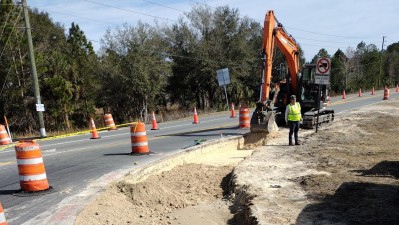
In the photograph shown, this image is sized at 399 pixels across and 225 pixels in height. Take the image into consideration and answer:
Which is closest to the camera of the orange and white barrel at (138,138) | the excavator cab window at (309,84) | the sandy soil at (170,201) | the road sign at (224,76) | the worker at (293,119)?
the sandy soil at (170,201)

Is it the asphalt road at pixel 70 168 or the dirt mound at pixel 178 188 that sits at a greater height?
the asphalt road at pixel 70 168

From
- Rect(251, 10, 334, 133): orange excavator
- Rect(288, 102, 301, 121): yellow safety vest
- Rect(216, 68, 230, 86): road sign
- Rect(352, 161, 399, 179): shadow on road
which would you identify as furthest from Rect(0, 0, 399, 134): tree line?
Rect(352, 161, 399, 179): shadow on road

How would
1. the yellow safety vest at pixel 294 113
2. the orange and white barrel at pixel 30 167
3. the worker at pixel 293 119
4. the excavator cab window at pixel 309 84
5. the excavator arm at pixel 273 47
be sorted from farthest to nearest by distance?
the excavator cab window at pixel 309 84 → the excavator arm at pixel 273 47 → the yellow safety vest at pixel 294 113 → the worker at pixel 293 119 → the orange and white barrel at pixel 30 167

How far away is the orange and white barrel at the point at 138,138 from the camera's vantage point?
435 inches

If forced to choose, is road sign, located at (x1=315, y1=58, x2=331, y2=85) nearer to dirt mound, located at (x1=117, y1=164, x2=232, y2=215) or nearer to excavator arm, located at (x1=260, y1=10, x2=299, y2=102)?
excavator arm, located at (x1=260, y1=10, x2=299, y2=102)

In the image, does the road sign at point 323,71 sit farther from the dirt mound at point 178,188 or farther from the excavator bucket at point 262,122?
the dirt mound at point 178,188

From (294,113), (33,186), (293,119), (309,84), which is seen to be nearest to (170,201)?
(33,186)

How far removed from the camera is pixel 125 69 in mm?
36000

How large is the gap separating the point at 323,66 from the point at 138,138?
7.75 metres

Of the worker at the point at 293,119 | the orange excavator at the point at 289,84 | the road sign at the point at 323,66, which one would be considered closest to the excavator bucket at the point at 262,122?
the orange excavator at the point at 289,84

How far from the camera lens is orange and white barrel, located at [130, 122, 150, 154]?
11.0 m

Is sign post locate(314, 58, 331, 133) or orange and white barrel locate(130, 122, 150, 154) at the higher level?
sign post locate(314, 58, 331, 133)

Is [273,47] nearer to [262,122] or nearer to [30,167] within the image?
[262,122]

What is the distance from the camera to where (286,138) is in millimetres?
13977
